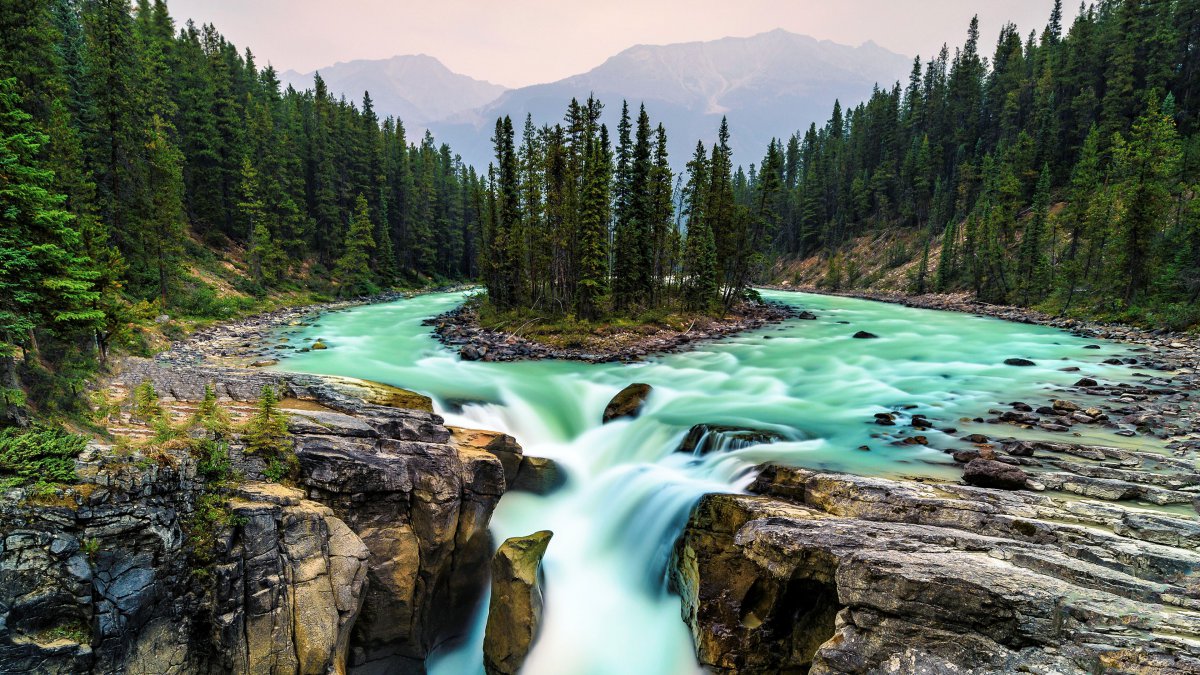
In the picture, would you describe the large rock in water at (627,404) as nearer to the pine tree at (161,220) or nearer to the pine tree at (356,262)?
the pine tree at (161,220)

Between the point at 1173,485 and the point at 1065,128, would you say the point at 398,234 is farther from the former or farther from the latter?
the point at 1065,128

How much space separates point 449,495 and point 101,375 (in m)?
9.04

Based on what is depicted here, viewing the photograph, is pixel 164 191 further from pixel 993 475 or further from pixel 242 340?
pixel 993 475

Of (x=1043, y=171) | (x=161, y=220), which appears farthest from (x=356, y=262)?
(x=1043, y=171)

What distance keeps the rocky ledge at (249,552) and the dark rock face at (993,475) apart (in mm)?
10131

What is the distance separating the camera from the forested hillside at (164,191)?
8.33 m

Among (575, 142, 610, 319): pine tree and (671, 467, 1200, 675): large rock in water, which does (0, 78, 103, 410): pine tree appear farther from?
(575, 142, 610, 319): pine tree

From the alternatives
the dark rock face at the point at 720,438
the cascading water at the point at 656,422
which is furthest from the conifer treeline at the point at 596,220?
the dark rock face at the point at 720,438

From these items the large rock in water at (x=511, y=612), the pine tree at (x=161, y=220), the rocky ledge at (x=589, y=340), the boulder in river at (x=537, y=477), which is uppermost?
the pine tree at (x=161, y=220)

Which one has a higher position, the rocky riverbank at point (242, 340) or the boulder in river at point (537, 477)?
the rocky riverbank at point (242, 340)

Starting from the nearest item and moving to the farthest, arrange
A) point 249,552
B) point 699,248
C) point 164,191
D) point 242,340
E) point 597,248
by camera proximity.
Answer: point 249,552
point 242,340
point 164,191
point 597,248
point 699,248

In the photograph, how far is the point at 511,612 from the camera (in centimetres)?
971

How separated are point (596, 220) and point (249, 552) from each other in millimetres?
27921

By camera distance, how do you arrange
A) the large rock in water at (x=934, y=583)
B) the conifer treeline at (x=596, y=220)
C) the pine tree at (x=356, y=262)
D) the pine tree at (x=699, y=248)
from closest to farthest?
the large rock in water at (x=934, y=583) < the conifer treeline at (x=596, y=220) < the pine tree at (x=699, y=248) < the pine tree at (x=356, y=262)
